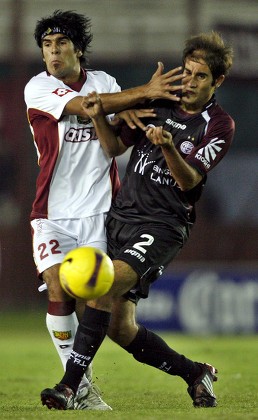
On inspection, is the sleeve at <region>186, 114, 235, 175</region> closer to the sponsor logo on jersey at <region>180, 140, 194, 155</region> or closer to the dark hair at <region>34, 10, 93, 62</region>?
the sponsor logo on jersey at <region>180, 140, 194, 155</region>

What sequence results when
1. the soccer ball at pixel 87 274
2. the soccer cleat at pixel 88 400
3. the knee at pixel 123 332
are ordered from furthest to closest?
1. the knee at pixel 123 332
2. the soccer cleat at pixel 88 400
3. the soccer ball at pixel 87 274

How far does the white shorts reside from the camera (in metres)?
8.01

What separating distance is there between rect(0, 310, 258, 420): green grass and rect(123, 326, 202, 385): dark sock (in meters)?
0.26

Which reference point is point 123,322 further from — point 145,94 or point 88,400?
point 145,94

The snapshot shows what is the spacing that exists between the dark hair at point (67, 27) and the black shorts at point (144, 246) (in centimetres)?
141

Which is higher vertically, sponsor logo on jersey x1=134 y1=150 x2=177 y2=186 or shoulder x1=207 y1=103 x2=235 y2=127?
shoulder x1=207 y1=103 x2=235 y2=127

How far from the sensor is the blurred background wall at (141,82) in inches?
762

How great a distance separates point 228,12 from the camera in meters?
21.2

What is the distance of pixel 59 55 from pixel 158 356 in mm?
2342

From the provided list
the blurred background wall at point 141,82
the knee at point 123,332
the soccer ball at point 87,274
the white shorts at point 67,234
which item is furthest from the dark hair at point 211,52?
the blurred background wall at point 141,82

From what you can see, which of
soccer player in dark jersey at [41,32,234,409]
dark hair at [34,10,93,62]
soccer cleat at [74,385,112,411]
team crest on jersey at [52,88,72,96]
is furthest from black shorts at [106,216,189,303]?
dark hair at [34,10,93,62]

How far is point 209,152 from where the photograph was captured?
7707 mm

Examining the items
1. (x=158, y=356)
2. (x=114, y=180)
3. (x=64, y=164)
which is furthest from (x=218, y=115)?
(x=158, y=356)

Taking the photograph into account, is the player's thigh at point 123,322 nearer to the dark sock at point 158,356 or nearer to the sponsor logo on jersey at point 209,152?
the dark sock at point 158,356
